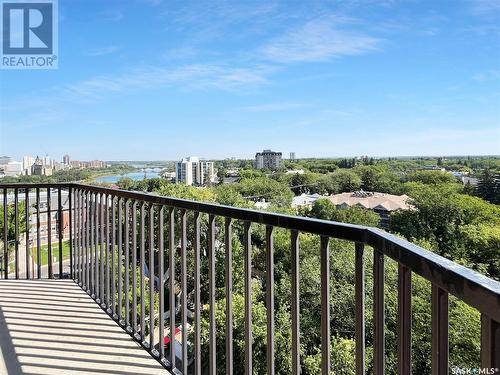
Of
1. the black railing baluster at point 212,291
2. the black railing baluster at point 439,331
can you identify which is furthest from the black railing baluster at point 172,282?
the black railing baluster at point 439,331

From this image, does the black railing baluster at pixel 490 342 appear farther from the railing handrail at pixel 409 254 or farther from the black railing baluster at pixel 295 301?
the black railing baluster at pixel 295 301

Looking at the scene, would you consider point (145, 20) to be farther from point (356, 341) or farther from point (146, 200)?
point (356, 341)

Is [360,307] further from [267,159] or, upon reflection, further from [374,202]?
[267,159]

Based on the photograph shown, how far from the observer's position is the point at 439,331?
0.62 m

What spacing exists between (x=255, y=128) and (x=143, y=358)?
48926 mm

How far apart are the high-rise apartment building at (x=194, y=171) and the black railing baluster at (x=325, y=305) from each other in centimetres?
3788

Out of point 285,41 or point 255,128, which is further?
point 255,128

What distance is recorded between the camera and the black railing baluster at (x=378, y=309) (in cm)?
82

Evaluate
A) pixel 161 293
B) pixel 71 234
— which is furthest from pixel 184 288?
pixel 71 234

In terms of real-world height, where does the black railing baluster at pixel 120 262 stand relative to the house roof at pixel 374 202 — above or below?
above

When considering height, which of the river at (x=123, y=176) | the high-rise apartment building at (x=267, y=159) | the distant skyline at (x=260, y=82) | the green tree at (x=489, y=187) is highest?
the distant skyline at (x=260, y=82)

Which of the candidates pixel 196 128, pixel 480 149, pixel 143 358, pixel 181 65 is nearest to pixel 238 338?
pixel 143 358

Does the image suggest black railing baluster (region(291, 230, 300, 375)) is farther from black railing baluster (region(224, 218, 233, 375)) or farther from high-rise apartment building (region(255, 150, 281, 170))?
high-rise apartment building (region(255, 150, 281, 170))

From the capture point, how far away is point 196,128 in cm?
4347
